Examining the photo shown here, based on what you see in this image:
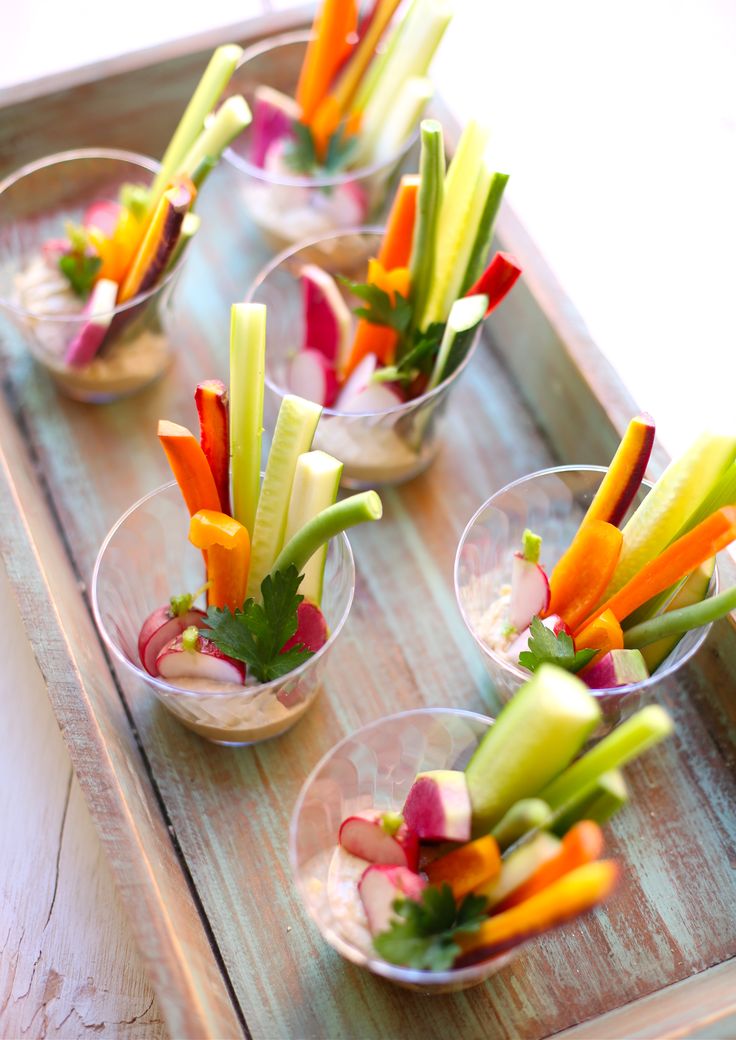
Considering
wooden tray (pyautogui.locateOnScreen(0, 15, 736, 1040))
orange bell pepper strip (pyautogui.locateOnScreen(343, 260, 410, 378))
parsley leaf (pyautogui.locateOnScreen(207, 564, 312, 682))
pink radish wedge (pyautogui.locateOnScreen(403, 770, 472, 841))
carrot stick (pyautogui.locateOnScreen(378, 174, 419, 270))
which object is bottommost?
wooden tray (pyautogui.locateOnScreen(0, 15, 736, 1040))

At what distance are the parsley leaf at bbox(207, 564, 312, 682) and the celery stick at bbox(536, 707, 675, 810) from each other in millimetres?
264

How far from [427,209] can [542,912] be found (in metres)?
0.68

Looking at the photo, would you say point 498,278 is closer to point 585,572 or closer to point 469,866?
point 585,572

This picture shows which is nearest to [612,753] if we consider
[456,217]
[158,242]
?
[456,217]

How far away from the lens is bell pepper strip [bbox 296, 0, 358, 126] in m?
1.29

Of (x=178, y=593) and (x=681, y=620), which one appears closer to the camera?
(x=681, y=620)

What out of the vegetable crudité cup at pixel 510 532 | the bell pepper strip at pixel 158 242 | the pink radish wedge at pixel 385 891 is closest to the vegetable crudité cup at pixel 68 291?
the bell pepper strip at pixel 158 242

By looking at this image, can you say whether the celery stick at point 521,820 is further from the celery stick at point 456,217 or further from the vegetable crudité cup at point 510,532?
the celery stick at point 456,217

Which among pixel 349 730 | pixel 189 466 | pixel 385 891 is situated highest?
pixel 189 466

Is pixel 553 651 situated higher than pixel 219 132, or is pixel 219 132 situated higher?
pixel 219 132

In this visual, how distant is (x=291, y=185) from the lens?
1291mm

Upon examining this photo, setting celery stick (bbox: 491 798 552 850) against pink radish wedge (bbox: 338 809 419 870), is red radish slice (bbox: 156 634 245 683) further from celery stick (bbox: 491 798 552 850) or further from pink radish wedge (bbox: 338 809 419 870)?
celery stick (bbox: 491 798 552 850)

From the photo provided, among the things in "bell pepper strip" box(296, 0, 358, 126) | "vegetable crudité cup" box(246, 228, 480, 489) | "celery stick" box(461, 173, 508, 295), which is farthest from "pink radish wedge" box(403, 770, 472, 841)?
"bell pepper strip" box(296, 0, 358, 126)

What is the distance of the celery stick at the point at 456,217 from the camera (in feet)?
3.50
